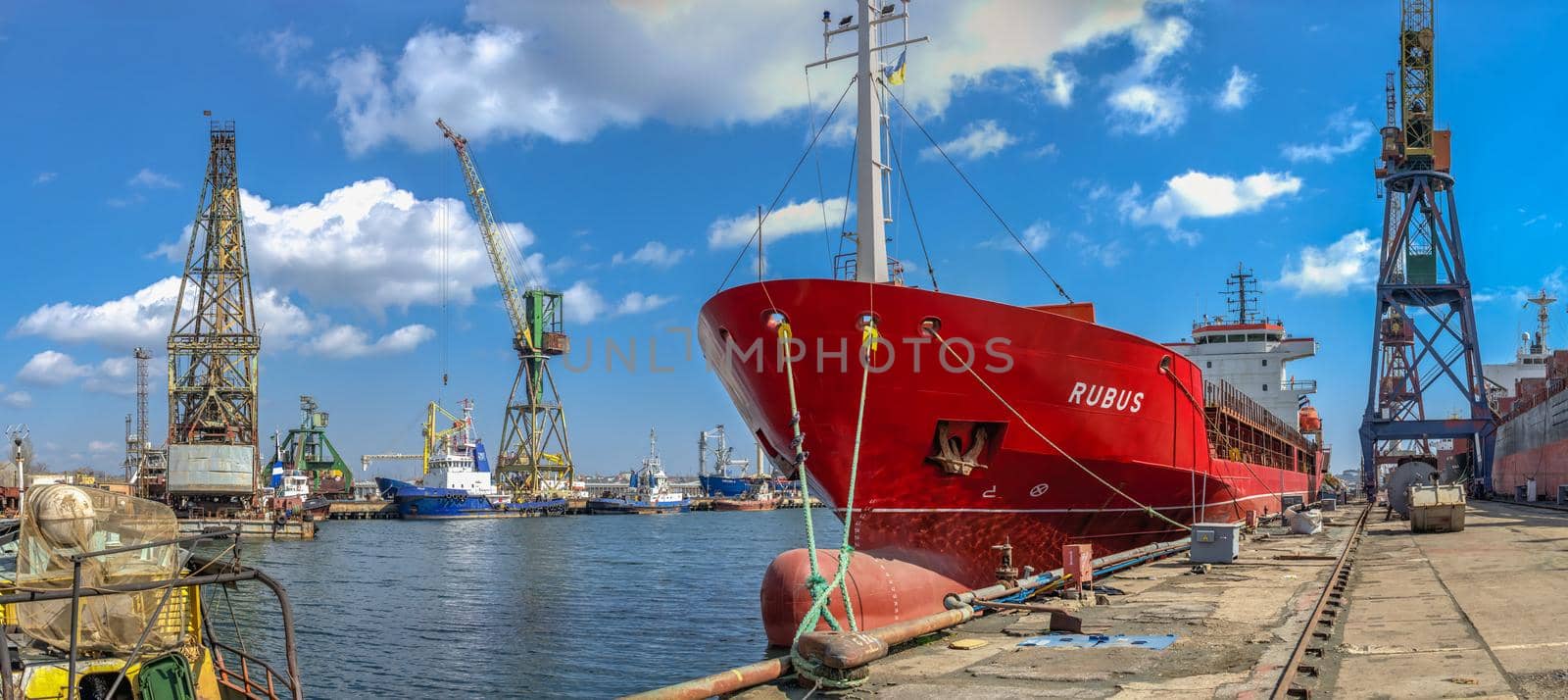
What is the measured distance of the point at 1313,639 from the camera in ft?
28.5

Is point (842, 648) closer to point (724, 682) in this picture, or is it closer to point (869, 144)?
point (724, 682)

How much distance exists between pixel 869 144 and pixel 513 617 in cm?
1310

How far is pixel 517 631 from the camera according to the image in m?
20.1

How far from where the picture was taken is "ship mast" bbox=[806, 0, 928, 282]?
50.3 ft

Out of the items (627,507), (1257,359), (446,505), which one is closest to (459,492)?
(446,505)

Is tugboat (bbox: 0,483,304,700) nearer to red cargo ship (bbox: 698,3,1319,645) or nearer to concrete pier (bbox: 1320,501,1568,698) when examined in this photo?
red cargo ship (bbox: 698,3,1319,645)

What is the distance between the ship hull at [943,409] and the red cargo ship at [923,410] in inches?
0.8

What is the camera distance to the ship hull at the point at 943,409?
13.2 m

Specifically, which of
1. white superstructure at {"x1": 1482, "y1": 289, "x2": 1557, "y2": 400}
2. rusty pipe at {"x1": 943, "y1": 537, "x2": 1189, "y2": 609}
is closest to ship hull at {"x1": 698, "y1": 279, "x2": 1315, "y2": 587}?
rusty pipe at {"x1": 943, "y1": 537, "x2": 1189, "y2": 609}

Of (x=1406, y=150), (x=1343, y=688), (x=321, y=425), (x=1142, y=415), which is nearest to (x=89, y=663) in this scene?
(x=1343, y=688)

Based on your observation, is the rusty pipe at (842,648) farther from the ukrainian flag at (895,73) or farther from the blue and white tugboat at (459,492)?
the blue and white tugboat at (459,492)

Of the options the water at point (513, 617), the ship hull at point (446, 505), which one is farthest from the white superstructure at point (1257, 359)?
the ship hull at point (446, 505)

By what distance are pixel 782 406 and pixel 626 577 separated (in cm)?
1887

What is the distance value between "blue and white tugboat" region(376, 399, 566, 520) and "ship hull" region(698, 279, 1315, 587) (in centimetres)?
7278
